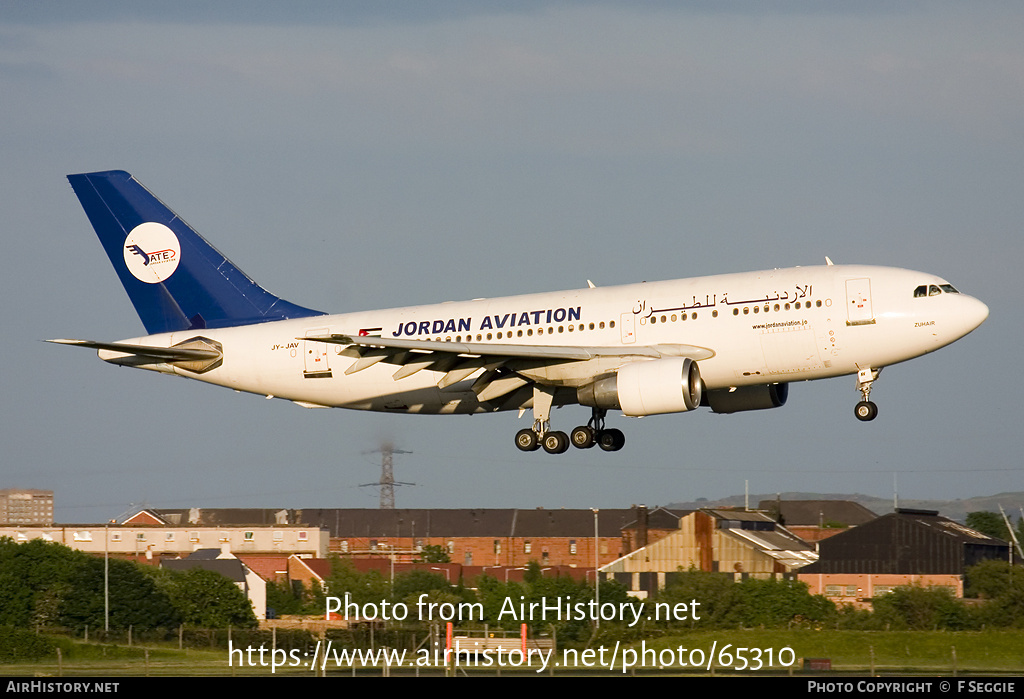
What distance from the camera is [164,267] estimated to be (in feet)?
158

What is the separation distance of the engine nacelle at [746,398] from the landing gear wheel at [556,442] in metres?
4.73

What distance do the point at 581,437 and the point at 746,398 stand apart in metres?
5.32

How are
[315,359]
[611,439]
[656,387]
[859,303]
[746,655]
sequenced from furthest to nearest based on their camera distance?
[746,655] → [315,359] → [611,439] → [656,387] → [859,303]

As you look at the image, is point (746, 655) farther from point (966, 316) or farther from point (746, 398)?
point (966, 316)

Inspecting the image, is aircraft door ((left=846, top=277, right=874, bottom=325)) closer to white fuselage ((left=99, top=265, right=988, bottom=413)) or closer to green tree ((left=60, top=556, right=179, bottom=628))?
white fuselage ((left=99, top=265, right=988, bottom=413))

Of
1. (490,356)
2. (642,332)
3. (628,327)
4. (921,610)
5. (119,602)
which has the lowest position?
(921,610)

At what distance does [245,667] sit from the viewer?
43.8m

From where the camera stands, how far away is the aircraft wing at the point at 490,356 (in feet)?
130

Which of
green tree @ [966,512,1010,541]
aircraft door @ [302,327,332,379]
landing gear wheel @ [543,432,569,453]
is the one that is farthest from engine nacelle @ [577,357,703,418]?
green tree @ [966,512,1010,541]

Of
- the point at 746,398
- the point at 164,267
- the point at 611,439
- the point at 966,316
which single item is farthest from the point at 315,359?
the point at 966,316

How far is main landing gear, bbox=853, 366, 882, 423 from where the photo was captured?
1553 inches

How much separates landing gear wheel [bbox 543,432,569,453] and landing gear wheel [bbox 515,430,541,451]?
0.34 m

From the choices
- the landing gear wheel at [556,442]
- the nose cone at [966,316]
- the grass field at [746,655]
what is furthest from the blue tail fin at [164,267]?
the nose cone at [966,316]
